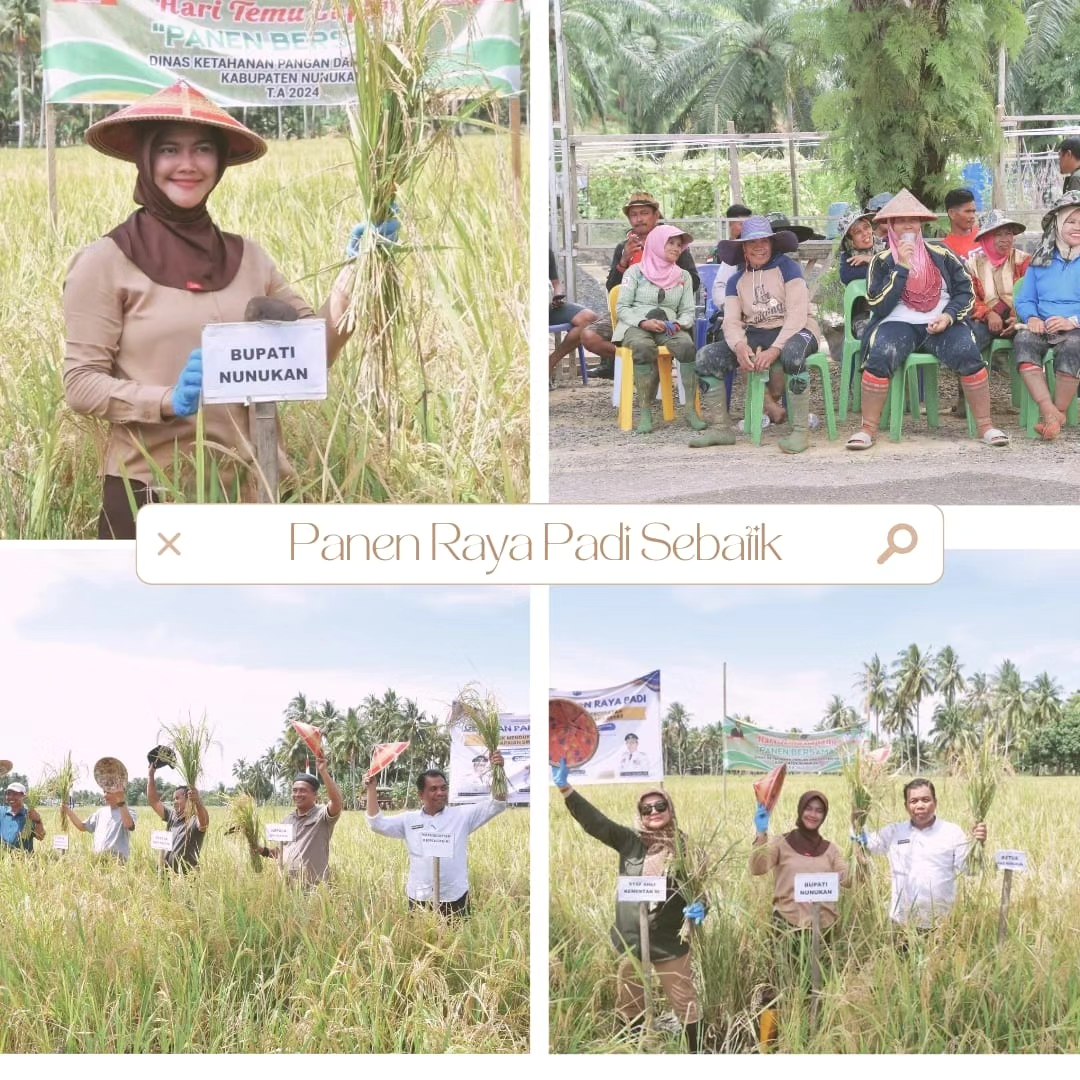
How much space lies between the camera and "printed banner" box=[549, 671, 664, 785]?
353cm

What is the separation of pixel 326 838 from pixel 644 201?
2693mm

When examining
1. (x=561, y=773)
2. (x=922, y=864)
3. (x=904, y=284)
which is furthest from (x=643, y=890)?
(x=904, y=284)

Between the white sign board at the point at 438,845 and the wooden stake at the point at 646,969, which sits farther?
the white sign board at the point at 438,845

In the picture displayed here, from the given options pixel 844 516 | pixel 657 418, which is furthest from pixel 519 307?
pixel 657 418

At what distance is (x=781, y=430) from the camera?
4645 millimetres

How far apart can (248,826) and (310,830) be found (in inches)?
6.9

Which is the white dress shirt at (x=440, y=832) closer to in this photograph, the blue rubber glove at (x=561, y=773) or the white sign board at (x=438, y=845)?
the white sign board at (x=438, y=845)

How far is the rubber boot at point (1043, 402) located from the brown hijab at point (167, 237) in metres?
2.78

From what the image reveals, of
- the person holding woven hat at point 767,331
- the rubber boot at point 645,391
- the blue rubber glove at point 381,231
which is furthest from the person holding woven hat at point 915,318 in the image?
the blue rubber glove at point 381,231

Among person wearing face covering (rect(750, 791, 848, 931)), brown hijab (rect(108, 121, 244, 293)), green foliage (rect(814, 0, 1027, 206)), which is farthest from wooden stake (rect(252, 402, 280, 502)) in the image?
green foliage (rect(814, 0, 1027, 206))

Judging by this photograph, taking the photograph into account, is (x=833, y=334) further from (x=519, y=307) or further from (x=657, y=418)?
(x=519, y=307)

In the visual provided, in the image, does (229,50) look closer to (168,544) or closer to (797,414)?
(168,544)

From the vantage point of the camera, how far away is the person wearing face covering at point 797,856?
3.53 metres

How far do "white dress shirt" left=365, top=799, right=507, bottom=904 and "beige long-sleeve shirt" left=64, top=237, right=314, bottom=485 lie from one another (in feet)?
3.61
